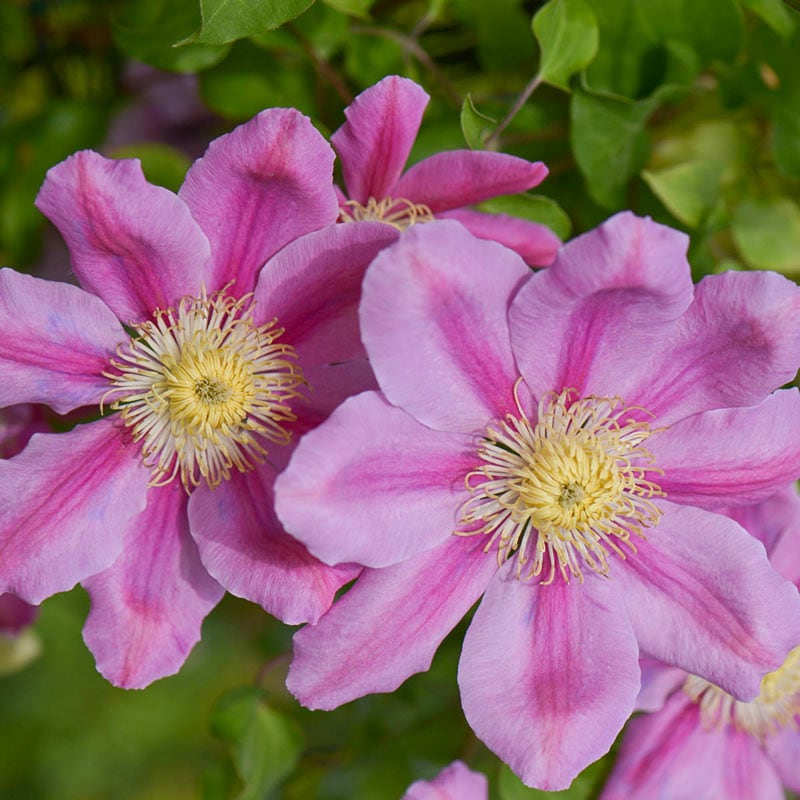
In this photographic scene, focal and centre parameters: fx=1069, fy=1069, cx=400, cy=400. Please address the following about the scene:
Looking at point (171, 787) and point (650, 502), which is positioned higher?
point (650, 502)

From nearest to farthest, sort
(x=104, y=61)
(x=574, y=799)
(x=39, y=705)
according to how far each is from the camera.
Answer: (x=574, y=799), (x=104, y=61), (x=39, y=705)

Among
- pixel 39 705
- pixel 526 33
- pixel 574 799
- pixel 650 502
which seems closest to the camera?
pixel 650 502

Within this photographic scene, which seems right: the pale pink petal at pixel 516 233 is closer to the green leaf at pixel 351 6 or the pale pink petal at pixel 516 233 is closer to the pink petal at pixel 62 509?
the green leaf at pixel 351 6

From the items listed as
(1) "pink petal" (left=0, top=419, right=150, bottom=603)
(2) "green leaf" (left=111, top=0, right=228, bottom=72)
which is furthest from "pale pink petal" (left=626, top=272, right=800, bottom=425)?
(2) "green leaf" (left=111, top=0, right=228, bottom=72)

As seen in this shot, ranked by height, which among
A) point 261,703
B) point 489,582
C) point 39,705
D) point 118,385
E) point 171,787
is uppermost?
point 118,385

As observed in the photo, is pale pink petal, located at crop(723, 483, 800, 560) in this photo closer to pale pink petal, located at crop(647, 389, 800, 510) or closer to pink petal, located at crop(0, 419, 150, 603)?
pale pink petal, located at crop(647, 389, 800, 510)

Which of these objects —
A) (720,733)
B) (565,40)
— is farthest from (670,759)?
(565,40)

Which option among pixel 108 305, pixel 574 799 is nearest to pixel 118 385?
pixel 108 305

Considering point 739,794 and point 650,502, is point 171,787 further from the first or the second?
point 650,502

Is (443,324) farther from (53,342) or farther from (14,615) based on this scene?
(14,615)
